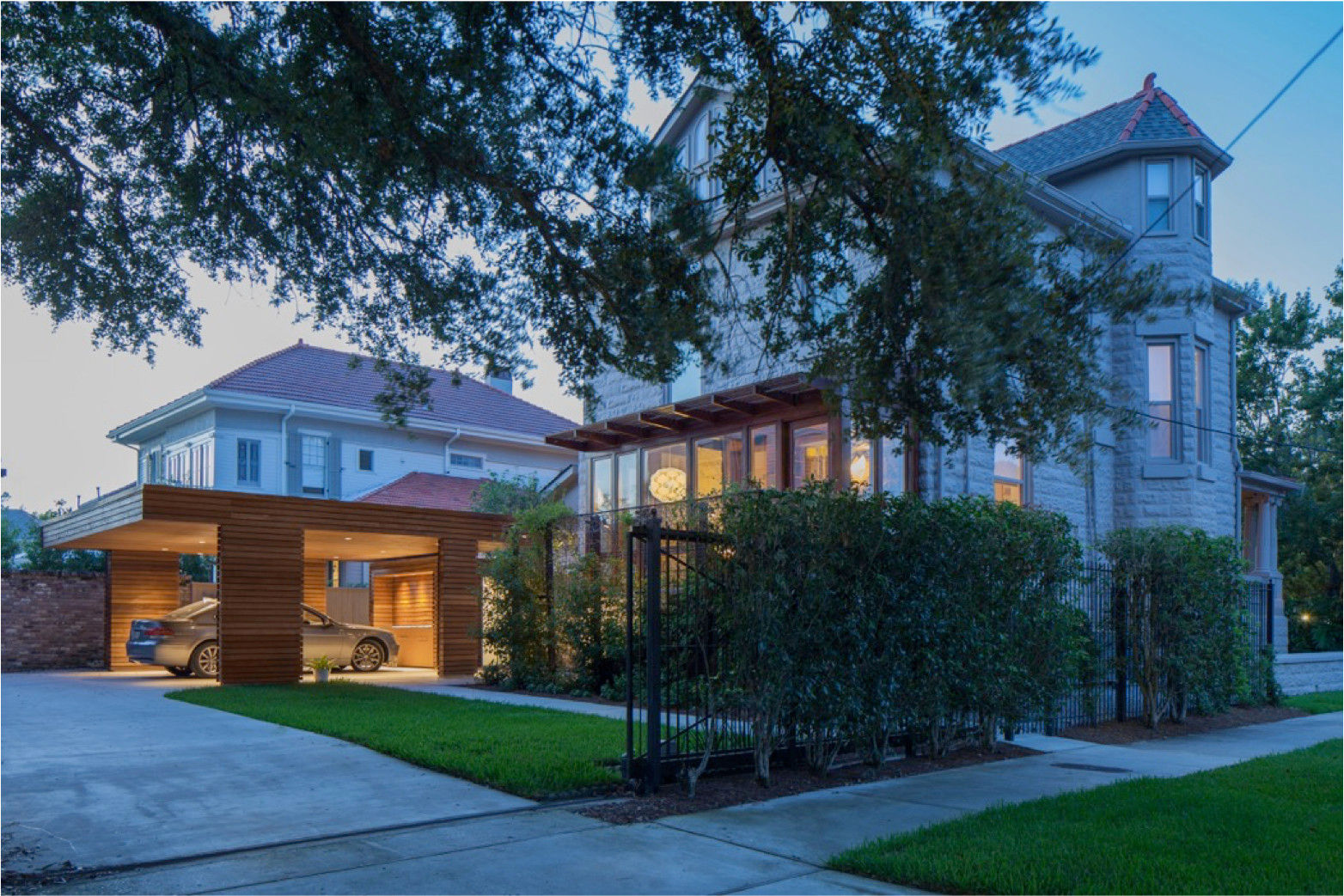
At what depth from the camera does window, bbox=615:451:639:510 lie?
19.3 metres

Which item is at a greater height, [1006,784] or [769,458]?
[769,458]

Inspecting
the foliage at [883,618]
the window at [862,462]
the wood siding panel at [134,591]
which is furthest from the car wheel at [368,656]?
the foliage at [883,618]

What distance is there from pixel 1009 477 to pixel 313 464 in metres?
18.1

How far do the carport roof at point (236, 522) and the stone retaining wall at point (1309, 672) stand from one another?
1371cm

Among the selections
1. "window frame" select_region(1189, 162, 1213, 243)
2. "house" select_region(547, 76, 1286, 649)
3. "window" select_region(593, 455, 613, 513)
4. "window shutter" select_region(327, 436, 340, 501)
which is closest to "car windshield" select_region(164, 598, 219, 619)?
"house" select_region(547, 76, 1286, 649)

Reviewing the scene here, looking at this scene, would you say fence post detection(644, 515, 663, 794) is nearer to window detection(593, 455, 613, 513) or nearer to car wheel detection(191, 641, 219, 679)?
window detection(593, 455, 613, 513)

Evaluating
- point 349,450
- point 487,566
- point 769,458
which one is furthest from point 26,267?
point 349,450

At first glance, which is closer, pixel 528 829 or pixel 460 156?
pixel 528 829

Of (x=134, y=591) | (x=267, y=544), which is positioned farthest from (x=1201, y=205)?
(x=134, y=591)

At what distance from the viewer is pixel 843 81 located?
834 centimetres

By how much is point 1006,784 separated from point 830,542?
7.86ft

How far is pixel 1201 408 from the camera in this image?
19688 mm

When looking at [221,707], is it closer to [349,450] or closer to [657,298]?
[657,298]

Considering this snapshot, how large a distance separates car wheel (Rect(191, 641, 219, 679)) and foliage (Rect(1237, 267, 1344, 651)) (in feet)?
89.0
